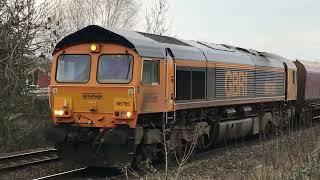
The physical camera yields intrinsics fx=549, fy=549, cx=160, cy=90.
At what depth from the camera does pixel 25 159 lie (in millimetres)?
14086

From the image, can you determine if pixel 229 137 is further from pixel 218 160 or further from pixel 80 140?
pixel 80 140

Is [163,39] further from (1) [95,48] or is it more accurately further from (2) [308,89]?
(2) [308,89]

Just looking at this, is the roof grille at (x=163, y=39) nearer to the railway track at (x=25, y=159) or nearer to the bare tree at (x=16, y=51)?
the railway track at (x=25, y=159)

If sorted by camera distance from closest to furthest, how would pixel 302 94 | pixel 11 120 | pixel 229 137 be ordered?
1. pixel 229 137
2. pixel 11 120
3. pixel 302 94

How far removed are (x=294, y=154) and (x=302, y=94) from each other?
52.6 feet

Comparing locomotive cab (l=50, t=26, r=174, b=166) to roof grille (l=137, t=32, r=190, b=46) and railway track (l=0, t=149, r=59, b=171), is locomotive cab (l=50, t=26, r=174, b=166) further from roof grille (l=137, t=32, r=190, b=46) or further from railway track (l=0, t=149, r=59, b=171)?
railway track (l=0, t=149, r=59, b=171)

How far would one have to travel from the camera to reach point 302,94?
81.4 ft

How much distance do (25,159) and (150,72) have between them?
14.4ft

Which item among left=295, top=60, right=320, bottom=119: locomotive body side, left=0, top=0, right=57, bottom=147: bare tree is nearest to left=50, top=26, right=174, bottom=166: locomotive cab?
left=0, top=0, right=57, bottom=147: bare tree

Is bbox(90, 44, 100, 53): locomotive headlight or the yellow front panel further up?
bbox(90, 44, 100, 53): locomotive headlight

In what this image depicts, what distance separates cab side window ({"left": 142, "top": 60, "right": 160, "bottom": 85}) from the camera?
468 inches

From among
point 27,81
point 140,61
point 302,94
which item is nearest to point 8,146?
point 27,81

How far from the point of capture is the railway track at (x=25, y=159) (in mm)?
12789

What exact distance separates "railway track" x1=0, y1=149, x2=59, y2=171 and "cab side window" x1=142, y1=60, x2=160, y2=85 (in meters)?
3.53
